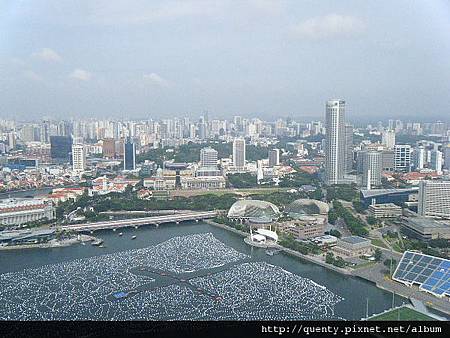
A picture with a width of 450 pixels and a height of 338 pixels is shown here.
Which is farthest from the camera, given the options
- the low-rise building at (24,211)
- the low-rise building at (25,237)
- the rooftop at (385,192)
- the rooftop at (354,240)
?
the rooftop at (385,192)

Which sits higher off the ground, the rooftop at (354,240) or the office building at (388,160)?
the office building at (388,160)

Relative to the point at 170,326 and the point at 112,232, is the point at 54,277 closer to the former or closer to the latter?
the point at 112,232

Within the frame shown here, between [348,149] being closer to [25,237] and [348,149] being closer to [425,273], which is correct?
[425,273]

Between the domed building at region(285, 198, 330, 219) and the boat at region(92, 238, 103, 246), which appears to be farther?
the domed building at region(285, 198, 330, 219)

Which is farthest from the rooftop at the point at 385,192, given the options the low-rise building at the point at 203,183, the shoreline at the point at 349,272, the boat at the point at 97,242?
the boat at the point at 97,242

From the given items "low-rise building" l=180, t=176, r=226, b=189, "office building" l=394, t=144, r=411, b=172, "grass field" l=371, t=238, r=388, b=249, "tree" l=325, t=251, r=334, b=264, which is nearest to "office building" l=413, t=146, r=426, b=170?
"office building" l=394, t=144, r=411, b=172

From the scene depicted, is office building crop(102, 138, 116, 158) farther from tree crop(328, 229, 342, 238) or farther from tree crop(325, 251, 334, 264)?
tree crop(325, 251, 334, 264)

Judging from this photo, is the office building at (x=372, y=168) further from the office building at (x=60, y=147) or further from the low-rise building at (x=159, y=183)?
the office building at (x=60, y=147)
